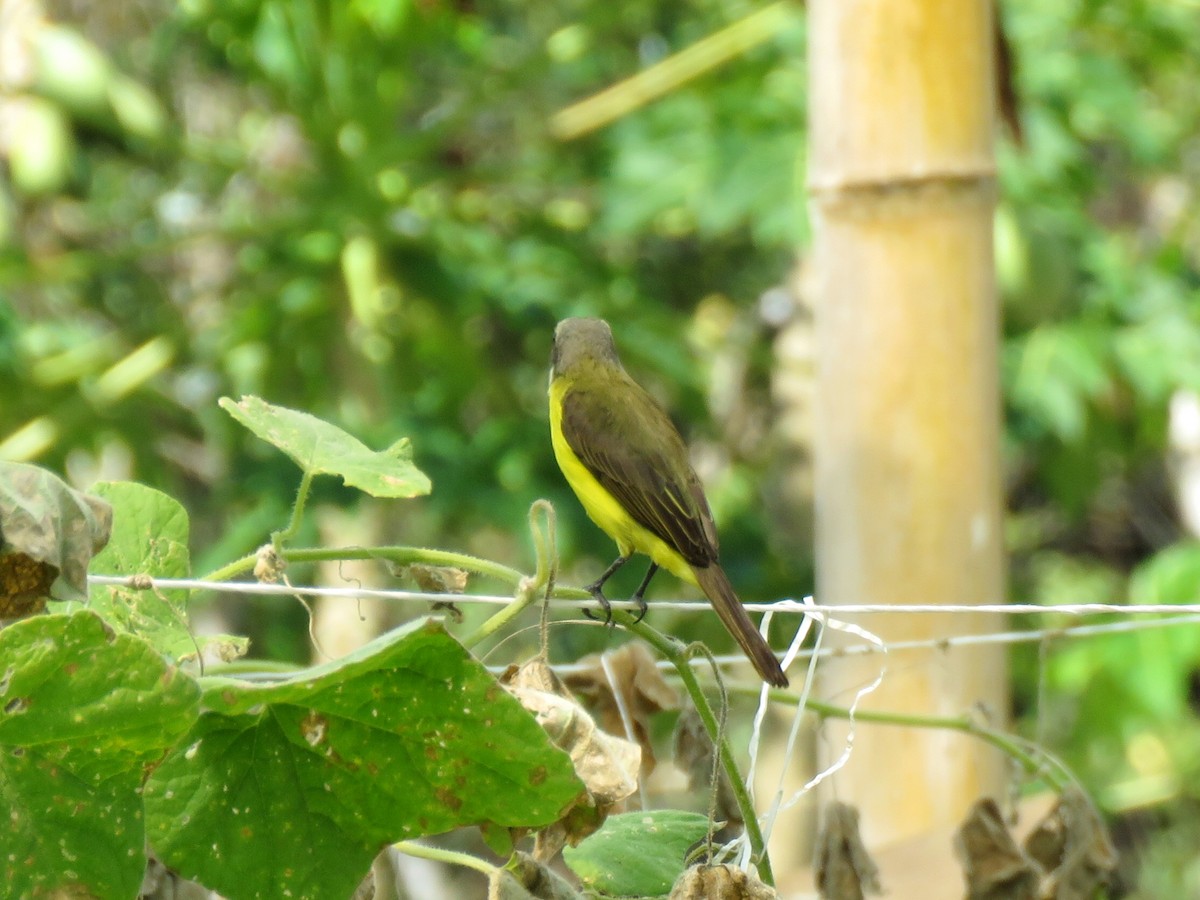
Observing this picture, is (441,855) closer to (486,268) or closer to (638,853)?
(638,853)

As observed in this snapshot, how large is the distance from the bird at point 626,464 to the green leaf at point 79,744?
1135 mm

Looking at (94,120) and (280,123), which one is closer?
(94,120)

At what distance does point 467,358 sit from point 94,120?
4.65 feet

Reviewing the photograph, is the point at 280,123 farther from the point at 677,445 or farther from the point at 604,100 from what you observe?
the point at 677,445

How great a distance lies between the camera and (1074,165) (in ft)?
18.0

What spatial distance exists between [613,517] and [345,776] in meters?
1.30

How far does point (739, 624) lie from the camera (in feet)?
6.59

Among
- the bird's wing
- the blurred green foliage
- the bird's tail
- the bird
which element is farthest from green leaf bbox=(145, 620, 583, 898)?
the blurred green foliage

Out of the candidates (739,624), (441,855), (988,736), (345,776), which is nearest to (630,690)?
(739,624)

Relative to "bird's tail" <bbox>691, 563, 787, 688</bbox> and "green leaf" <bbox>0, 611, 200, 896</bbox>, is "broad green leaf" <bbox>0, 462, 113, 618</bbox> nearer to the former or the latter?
"green leaf" <bbox>0, 611, 200, 896</bbox>

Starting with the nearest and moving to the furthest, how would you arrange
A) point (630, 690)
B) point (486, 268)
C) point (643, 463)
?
1. point (630, 690)
2. point (643, 463)
3. point (486, 268)

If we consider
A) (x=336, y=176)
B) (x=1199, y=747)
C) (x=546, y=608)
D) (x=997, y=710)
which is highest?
(x=336, y=176)

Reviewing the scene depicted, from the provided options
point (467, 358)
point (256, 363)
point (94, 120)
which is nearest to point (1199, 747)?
point (467, 358)

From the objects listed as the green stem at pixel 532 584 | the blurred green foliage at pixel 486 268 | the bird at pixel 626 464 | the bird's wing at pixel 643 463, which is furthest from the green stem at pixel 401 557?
the blurred green foliage at pixel 486 268
